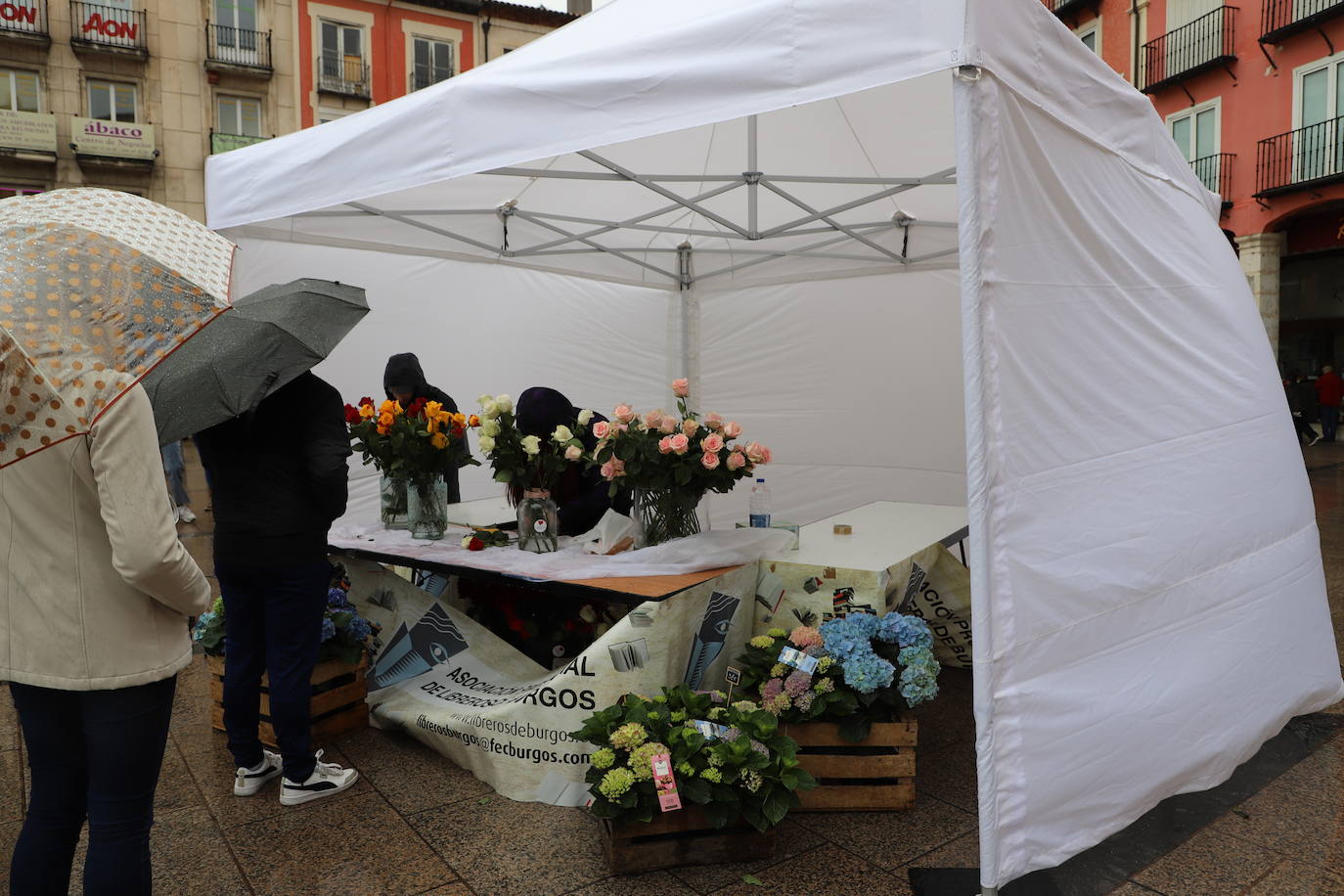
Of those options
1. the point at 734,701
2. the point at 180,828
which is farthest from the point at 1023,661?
the point at 180,828

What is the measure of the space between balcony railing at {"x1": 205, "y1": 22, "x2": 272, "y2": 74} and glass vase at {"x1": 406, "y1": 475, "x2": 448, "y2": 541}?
65.3 ft

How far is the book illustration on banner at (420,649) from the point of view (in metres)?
3.48

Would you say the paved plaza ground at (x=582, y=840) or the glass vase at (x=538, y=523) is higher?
the glass vase at (x=538, y=523)

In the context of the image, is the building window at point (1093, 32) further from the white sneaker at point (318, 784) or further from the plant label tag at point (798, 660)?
the white sneaker at point (318, 784)

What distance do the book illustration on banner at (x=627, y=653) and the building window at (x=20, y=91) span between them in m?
22.1

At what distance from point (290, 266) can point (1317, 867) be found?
16.0 feet

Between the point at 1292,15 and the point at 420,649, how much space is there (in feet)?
62.0

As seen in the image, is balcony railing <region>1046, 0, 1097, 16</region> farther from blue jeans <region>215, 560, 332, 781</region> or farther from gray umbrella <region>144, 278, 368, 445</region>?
blue jeans <region>215, 560, 332, 781</region>

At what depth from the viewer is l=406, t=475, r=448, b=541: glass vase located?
3.68m

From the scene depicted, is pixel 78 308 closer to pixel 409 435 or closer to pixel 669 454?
pixel 669 454

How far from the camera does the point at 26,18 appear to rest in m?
18.9

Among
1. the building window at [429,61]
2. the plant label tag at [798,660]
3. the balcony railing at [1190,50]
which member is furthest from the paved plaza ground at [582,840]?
the building window at [429,61]

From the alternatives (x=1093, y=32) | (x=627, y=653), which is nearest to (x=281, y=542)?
(x=627, y=653)

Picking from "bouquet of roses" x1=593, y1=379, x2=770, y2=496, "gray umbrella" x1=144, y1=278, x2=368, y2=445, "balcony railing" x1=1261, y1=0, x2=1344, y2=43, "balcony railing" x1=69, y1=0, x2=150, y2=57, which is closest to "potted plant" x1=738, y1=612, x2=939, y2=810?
"bouquet of roses" x1=593, y1=379, x2=770, y2=496
